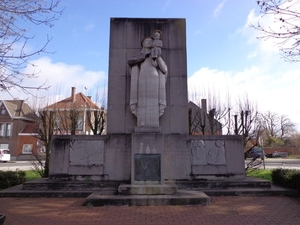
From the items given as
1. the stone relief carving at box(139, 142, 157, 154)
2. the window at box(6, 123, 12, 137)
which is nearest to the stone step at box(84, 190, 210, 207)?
the stone relief carving at box(139, 142, 157, 154)

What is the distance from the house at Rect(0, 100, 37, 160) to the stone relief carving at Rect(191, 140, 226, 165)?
42.5 meters

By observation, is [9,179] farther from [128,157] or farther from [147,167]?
[147,167]

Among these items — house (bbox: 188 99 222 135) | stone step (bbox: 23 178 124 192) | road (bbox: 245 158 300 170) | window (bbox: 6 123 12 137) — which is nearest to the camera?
stone step (bbox: 23 178 124 192)

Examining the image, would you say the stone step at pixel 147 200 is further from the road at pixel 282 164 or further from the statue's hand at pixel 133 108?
the road at pixel 282 164

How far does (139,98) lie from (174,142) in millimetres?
2260

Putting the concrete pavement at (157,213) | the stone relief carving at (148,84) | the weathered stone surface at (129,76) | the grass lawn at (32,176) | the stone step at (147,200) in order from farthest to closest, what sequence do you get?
1. the grass lawn at (32,176)
2. the weathered stone surface at (129,76)
3. the stone relief carving at (148,84)
4. the stone step at (147,200)
5. the concrete pavement at (157,213)

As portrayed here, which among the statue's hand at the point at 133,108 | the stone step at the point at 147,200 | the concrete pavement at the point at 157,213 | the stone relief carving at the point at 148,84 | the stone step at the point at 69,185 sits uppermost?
the stone relief carving at the point at 148,84

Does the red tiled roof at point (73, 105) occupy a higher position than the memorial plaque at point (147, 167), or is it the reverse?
the red tiled roof at point (73, 105)

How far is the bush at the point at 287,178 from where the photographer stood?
355 inches

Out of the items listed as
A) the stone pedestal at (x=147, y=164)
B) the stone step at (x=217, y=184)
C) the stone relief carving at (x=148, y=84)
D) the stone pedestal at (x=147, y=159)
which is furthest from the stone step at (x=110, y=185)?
the stone relief carving at (x=148, y=84)

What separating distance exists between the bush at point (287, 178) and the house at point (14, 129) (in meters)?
43.9

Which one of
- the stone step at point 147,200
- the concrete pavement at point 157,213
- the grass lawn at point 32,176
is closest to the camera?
the concrete pavement at point 157,213

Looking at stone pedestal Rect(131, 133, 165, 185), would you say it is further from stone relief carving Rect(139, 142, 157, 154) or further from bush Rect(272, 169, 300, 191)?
bush Rect(272, 169, 300, 191)

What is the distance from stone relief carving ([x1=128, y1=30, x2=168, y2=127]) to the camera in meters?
9.71
